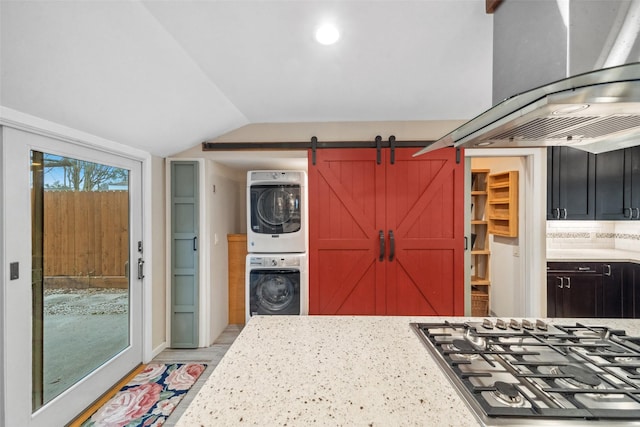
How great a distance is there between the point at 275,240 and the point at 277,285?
18.8 inches

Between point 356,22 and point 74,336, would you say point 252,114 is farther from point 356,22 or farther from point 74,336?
point 74,336

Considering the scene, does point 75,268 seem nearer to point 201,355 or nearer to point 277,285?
point 201,355

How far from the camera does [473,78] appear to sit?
1.99 m

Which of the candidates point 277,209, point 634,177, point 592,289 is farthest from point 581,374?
point 634,177

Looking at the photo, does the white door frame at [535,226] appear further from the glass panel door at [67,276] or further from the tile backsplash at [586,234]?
the glass panel door at [67,276]

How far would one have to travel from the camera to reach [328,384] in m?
0.82

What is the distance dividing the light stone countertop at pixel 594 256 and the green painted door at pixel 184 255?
12.4 ft

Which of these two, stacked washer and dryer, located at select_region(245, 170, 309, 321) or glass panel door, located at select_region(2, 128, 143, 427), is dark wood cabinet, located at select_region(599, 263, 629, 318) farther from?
glass panel door, located at select_region(2, 128, 143, 427)

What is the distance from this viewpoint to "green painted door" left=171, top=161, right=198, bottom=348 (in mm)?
2887

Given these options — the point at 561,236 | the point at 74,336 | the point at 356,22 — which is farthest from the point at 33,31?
the point at 561,236

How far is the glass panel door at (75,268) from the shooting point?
5.63 ft

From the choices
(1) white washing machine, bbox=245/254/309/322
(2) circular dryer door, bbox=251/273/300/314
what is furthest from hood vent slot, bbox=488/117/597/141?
(2) circular dryer door, bbox=251/273/300/314

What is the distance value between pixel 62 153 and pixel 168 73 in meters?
0.90

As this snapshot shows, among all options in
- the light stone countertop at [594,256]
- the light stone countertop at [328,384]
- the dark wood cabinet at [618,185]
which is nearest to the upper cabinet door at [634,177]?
the dark wood cabinet at [618,185]
